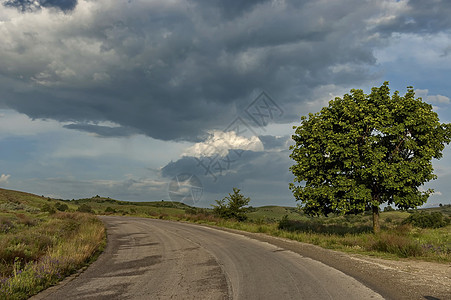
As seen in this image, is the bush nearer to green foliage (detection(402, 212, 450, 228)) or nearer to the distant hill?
the distant hill

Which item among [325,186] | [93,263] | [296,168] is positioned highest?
[296,168]

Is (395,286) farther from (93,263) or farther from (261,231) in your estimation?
(261,231)

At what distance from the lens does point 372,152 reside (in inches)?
719

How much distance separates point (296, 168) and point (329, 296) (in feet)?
50.1

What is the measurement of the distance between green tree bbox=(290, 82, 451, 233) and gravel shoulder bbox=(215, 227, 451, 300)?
706 centimetres

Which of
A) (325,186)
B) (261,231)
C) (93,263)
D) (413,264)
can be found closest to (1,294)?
(93,263)

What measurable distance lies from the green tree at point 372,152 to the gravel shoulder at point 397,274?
278 inches

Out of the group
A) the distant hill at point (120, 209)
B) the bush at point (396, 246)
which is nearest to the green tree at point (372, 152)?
the bush at point (396, 246)

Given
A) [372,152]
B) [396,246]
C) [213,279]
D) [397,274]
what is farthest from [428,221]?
[213,279]

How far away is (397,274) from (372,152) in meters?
10.4

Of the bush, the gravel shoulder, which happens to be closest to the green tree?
the bush

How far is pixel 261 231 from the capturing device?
25141 millimetres

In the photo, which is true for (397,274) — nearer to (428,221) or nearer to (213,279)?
(213,279)

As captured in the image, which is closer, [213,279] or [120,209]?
[213,279]
